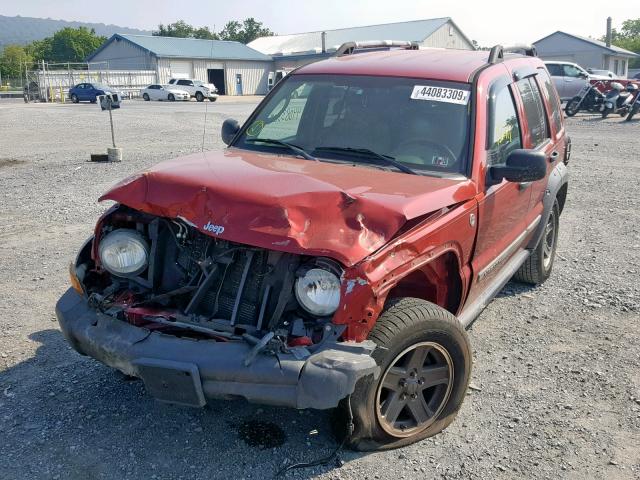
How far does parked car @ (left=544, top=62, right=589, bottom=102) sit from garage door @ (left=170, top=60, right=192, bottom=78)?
3613 cm

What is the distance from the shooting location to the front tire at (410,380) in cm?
305

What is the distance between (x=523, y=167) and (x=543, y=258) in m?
2.21

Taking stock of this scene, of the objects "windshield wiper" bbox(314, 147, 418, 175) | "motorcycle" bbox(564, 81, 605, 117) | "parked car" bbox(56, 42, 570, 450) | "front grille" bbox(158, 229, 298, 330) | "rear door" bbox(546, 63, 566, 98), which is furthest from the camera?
"rear door" bbox(546, 63, 566, 98)

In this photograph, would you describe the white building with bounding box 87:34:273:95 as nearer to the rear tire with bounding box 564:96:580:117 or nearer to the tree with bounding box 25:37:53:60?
the rear tire with bounding box 564:96:580:117

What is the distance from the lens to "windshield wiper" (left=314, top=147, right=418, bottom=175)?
388 centimetres

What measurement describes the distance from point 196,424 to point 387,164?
76.9 inches

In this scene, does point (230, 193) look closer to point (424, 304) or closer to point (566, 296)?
point (424, 304)

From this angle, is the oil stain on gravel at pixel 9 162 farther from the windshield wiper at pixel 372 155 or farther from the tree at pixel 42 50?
the tree at pixel 42 50

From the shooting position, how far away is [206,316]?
11.0ft

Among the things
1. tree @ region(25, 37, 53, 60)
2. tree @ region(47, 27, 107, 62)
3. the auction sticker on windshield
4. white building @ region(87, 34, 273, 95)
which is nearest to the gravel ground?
the auction sticker on windshield

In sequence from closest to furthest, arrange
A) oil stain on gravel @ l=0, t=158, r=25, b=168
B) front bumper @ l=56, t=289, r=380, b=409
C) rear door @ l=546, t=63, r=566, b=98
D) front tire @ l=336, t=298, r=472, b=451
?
front bumper @ l=56, t=289, r=380, b=409
front tire @ l=336, t=298, r=472, b=451
oil stain on gravel @ l=0, t=158, r=25, b=168
rear door @ l=546, t=63, r=566, b=98

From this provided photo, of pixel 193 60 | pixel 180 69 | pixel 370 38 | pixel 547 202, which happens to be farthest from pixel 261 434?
pixel 370 38

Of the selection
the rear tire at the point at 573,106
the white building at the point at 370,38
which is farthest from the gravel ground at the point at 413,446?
the white building at the point at 370,38

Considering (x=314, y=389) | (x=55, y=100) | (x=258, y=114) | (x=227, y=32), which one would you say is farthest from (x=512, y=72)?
(x=227, y=32)
